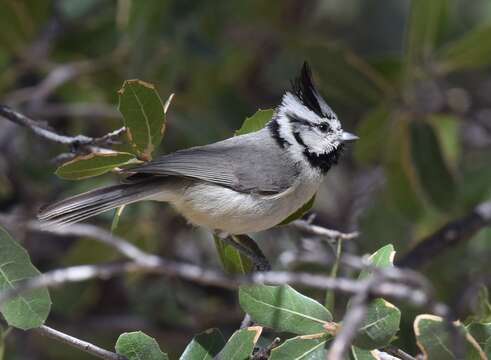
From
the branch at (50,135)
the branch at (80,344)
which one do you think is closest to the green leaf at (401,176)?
the branch at (50,135)

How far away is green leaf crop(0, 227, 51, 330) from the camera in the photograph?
267 cm

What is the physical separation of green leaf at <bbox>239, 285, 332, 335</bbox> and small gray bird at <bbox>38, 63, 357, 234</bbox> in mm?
755

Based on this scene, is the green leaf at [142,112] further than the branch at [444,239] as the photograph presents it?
No

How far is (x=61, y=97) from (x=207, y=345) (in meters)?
2.96

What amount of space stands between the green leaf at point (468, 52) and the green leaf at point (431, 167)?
0.39 m

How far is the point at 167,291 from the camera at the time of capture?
16.2ft

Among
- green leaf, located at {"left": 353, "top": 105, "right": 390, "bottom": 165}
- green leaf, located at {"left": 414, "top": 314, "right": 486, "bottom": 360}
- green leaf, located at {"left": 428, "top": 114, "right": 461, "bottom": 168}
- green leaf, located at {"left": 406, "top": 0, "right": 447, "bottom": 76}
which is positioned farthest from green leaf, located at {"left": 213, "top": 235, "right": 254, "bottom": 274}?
green leaf, located at {"left": 428, "top": 114, "right": 461, "bottom": 168}

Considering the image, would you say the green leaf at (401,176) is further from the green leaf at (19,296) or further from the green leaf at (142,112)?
the green leaf at (19,296)

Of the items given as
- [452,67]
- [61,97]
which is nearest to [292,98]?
[452,67]

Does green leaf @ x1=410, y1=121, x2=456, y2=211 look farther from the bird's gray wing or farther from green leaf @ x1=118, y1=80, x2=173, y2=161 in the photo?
green leaf @ x1=118, y1=80, x2=173, y2=161

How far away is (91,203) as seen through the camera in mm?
3418

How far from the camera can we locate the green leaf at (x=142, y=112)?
2.88 metres

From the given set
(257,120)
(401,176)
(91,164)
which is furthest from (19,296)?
(401,176)

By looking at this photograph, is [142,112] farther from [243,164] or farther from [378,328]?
[378,328]
